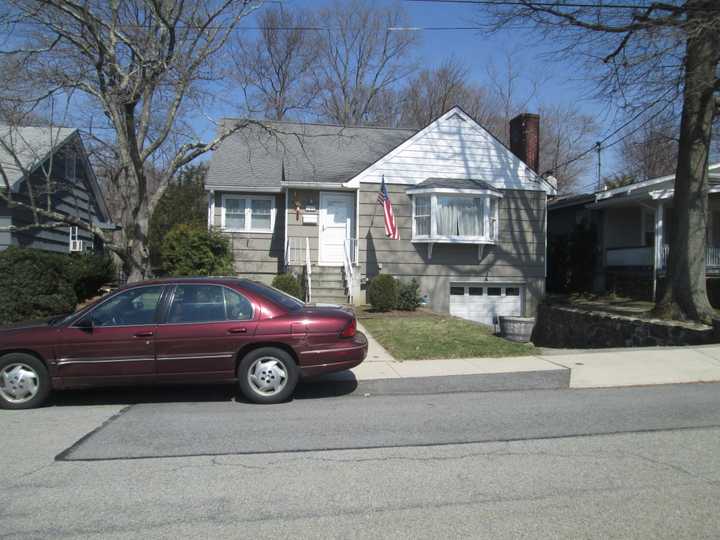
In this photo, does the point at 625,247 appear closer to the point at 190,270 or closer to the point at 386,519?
the point at 190,270

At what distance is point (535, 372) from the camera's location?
29.3 ft

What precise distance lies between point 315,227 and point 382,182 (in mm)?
2567

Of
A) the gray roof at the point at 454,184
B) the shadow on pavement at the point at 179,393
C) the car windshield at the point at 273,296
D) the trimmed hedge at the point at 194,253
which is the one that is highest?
the gray roof at the point at 454,184

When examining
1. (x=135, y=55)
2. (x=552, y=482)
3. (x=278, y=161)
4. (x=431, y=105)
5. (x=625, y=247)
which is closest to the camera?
(x=552, y=482)

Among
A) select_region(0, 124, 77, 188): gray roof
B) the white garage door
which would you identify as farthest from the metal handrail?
select_region(0, 124, 77, 188): gray roof

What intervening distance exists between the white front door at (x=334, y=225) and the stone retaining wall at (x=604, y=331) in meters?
6.86

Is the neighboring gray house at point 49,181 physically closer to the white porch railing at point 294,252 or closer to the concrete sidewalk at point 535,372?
the white porch railing at point 294,252

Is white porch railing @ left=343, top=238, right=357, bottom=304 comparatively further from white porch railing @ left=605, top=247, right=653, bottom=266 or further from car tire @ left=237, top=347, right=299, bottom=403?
white porch railing @ left=605, top=247, right=653, bottom=266

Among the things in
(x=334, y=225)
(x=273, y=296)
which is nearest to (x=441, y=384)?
(x=273, y=296)

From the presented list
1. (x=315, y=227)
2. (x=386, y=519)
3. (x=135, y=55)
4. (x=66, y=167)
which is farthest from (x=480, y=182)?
(x=386, y=519)

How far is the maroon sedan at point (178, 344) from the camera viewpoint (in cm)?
729

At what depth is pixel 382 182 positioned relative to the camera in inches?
707

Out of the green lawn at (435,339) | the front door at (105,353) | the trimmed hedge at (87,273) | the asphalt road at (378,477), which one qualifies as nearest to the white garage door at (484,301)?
the green lawn at (435,339)

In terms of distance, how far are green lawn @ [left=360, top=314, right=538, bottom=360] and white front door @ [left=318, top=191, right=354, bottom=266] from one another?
198 inches
